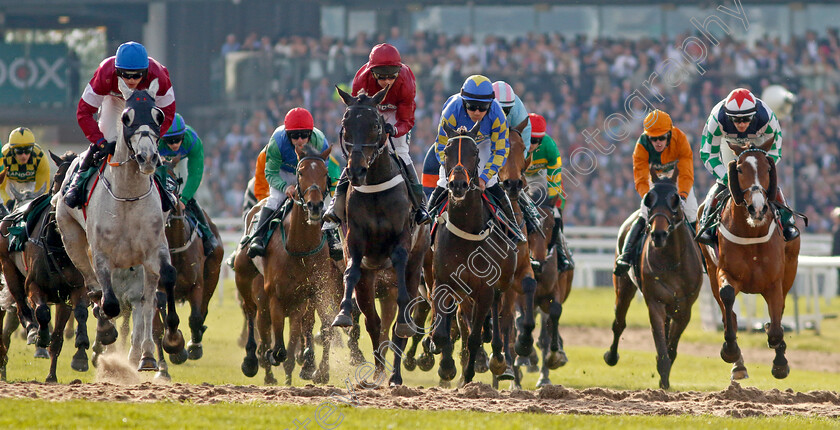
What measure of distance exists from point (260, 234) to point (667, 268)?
348cm

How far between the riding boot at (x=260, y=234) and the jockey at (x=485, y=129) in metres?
1.72

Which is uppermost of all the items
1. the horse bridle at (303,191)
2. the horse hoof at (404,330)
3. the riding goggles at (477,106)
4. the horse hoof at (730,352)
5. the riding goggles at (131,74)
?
the riding goggles at (131,74)

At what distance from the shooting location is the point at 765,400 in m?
7.84

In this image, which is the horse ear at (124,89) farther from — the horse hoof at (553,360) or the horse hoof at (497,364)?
the horse hoof at (553,360)

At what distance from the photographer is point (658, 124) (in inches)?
385

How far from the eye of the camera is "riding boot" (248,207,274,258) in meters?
9.15

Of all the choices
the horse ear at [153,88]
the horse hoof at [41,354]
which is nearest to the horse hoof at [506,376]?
the horse ear at [153,88]

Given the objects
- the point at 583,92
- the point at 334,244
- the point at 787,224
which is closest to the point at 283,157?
the point at 334,244

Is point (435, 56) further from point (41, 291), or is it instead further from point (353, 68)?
point (41, 291)

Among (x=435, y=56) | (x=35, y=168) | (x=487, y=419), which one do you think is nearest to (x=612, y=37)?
(x=435, y=56)

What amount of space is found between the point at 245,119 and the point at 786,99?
12.6 metres

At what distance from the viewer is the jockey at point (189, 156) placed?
977 cm

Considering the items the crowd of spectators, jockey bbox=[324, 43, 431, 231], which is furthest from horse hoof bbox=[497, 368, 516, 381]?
the crowd of spectators

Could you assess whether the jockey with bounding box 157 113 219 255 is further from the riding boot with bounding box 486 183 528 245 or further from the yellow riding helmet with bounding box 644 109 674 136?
the yellow riding helmet with bounding box 644 109 674 136
